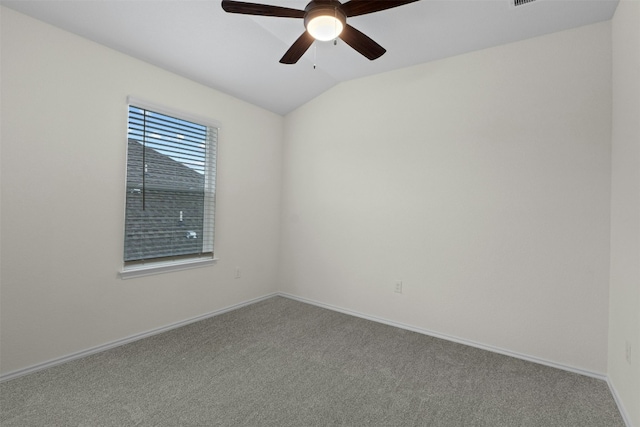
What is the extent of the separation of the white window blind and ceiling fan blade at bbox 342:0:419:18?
198 centimetres

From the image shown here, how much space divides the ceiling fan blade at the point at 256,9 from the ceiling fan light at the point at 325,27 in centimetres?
11

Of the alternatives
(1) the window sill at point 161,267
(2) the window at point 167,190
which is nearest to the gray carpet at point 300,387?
(1) the window sill at point 161,267

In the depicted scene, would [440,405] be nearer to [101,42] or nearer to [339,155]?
[339,155]

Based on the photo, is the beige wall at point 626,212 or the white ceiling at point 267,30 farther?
the white ceiling at point 267,30

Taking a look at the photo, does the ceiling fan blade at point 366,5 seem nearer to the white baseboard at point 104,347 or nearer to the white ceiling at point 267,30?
the white ceiling at point 267,30

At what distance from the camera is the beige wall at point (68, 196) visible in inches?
80.0

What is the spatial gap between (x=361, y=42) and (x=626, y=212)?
2.03 m

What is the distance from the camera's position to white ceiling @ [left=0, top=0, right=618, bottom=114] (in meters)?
2.13

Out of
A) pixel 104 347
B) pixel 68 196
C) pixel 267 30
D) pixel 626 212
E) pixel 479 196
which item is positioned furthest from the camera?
pixel 479 196

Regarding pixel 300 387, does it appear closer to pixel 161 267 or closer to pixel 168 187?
pixel 161 267

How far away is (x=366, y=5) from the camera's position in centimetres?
175

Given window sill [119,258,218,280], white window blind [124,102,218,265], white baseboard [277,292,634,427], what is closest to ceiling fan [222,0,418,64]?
white window blind [124,102,218,265]

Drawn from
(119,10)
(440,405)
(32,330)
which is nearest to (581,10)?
(440,405)

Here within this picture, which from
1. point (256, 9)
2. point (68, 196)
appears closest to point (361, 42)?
point (256, 9)
